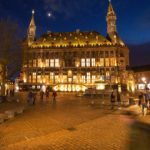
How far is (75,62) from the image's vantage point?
69.7 m

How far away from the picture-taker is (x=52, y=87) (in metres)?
69.3

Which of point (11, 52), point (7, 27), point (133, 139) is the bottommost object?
point (133, 139)

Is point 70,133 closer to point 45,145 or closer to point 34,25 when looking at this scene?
point 45,145

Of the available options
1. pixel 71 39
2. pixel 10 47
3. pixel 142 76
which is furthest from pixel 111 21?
pixel 10 47

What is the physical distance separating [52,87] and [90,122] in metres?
56.7

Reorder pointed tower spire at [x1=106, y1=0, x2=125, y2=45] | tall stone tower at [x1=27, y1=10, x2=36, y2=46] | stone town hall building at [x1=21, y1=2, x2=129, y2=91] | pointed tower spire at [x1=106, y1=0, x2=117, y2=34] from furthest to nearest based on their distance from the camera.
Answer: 1. tall stone tower at [x1=27, y1=10, x2=36, y2=46]
2. pointed tower spire at [x1=106, y1=0, x2=117, y2=34]
3. pointed tower spire at [x1=106, y1=0, x2=125, y2=45]
4. stone town hall building at [x1=21, y1=2, x2=129, y2=91]

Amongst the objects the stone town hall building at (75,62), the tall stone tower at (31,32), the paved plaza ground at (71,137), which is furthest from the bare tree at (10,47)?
the tall stone tower at (31,32)

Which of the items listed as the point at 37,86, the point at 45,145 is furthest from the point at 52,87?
the point at 45,145

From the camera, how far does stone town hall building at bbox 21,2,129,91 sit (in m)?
67.9

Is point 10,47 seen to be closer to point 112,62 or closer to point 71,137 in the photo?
point 71,137

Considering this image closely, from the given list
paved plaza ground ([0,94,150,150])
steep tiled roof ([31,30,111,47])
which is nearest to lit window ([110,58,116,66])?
steep tiled roof ([31,30,111,47])

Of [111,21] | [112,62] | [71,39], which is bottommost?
[112,62]

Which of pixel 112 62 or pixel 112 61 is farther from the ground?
pixel 112 61

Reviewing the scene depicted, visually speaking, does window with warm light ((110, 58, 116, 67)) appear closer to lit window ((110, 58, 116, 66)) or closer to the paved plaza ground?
lit window ((110, 58, 116, 66))
